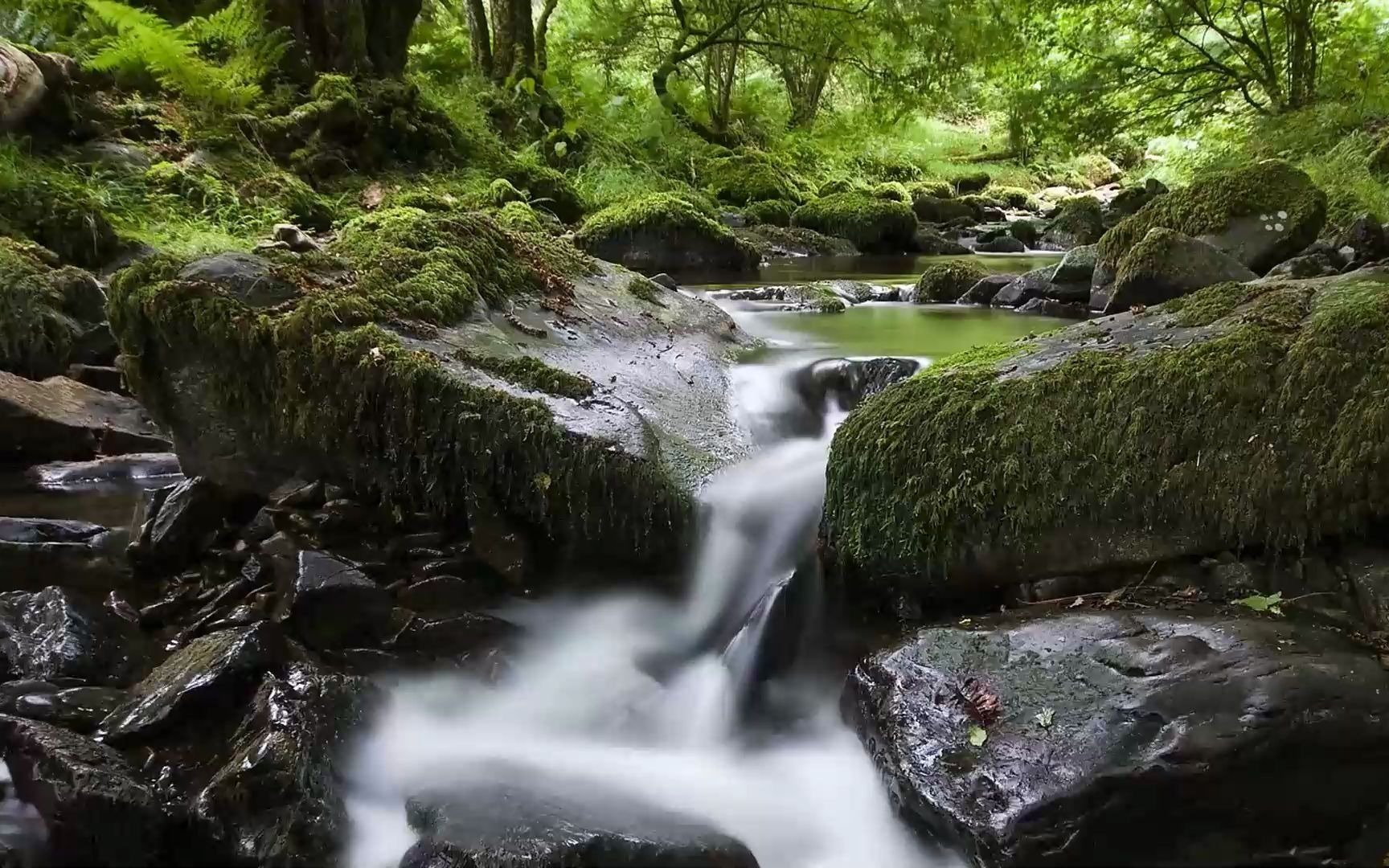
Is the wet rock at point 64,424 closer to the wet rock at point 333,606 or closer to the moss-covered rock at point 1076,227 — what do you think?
the wet rock at point 333,606

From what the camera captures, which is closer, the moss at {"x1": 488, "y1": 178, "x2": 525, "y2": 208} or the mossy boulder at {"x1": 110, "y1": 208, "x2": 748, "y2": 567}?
the mossy boulder at {"x1": 110, "y1": 208, "x2": 748, "y2": 567}

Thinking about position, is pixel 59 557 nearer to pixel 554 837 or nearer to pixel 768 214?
pixel 554 837

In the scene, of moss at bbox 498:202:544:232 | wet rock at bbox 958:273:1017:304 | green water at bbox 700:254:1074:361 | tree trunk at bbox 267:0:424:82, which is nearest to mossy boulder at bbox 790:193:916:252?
green water at bbox 700:254:1074:361

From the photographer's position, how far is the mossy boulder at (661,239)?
986 centimetres

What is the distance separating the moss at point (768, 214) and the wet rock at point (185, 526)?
433 inches

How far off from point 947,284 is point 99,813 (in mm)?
7881

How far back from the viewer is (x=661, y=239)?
10.1 metres

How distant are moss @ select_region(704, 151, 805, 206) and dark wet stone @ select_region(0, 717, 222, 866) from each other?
1360 cm

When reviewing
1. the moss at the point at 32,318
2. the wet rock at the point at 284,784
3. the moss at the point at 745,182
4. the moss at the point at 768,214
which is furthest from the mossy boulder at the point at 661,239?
the wet rock at the point at 284,784

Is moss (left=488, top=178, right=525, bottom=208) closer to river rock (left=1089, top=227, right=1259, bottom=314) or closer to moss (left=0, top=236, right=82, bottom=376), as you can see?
moss (left=0, top=236, right=82, bottom=376)

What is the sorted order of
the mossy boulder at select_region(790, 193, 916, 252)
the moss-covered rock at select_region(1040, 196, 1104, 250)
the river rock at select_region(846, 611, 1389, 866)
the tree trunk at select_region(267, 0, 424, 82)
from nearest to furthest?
1. the river rock at select_region(846, 611, 1389, 866)
2. the tree trunk at select_region(267, 0, 424, 82)
3. the mossy boulder at select_region(790, 193, 916, 252)
4. the moss-covered rock at select_region(1040, 196, 1104, 250)

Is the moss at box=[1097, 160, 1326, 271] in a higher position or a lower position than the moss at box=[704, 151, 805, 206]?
lower

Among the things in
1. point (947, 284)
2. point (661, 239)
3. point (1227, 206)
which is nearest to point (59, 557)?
point (661, 239)

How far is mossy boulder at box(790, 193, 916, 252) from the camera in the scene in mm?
13336
